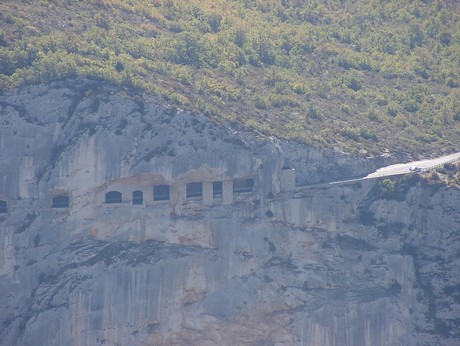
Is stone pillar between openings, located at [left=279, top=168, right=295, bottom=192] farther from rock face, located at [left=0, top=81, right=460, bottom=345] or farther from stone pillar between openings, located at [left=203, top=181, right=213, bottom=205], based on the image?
stone pillar between openings, located at [left=203, top=181, right=213, bottom=205]

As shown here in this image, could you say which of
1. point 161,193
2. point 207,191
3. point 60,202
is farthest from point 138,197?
point 60,202

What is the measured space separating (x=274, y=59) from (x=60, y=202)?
87.5ft

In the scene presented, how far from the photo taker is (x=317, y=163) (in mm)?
84500

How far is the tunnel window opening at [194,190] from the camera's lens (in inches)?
3219

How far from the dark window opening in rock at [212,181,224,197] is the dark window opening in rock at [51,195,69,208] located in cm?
868

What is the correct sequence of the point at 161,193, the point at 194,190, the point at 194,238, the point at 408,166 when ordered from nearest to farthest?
the point at 194,238 < the point at 161,193 < the point at 194,190 < the point at 408,166

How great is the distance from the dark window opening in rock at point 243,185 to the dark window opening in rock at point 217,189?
820mm

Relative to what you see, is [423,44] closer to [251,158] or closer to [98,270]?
[251,158]

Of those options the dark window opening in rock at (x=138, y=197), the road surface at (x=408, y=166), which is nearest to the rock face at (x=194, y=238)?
the dark window opening in rock at (x=138, y=197)

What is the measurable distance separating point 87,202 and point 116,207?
1.81m

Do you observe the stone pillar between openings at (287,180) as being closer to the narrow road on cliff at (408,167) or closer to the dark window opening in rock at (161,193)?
the narrow road on cliff at (408,167)

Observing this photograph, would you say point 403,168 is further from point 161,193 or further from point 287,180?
point 161,193

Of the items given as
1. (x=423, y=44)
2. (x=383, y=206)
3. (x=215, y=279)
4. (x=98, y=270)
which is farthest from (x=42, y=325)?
(x=423, y=44)

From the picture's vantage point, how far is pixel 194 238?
81375mm
